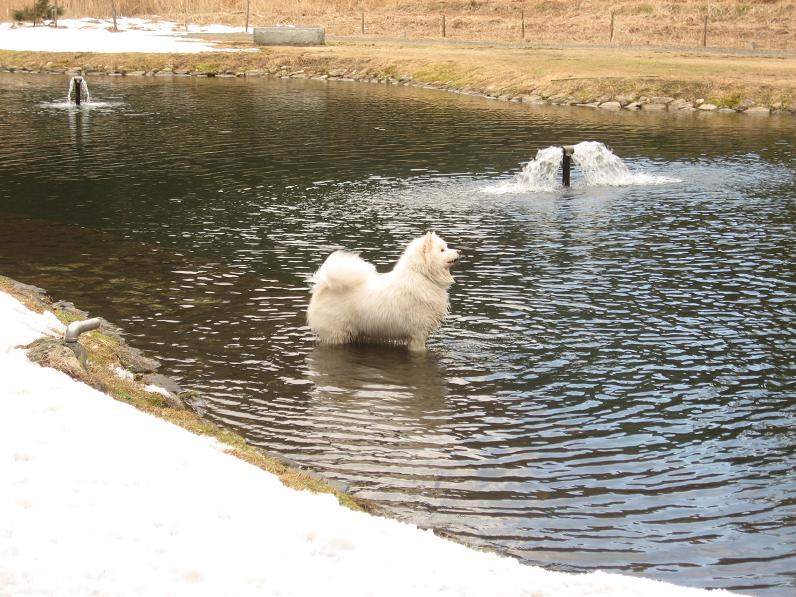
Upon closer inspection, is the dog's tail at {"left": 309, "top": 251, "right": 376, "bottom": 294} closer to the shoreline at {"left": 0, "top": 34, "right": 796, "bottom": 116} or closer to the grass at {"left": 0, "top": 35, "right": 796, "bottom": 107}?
the shoreline at {"left": 0, "top": 34, "right": 796, "bottom": 116}

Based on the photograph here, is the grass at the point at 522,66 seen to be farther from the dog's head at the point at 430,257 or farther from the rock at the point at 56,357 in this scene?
the rock at the point at 56,357

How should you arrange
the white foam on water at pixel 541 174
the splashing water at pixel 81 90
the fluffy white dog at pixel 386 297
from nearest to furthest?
the fluffy white dog at pixel 386 297, the white foam on water at pixel 541 174, the splashing water at pixel 81 90

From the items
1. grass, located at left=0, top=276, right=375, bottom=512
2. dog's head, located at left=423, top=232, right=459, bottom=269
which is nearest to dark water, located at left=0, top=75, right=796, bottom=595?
grass, located at left=0, top=276, right=375, bottom=512

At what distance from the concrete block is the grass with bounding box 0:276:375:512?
69120mm

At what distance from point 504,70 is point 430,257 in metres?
46.7

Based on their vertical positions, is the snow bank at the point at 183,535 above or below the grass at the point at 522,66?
below

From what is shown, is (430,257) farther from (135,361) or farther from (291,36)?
(291,36)

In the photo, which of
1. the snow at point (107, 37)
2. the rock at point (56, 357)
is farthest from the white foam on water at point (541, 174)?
the snow at point (107, 37)

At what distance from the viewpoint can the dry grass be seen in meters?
80.8

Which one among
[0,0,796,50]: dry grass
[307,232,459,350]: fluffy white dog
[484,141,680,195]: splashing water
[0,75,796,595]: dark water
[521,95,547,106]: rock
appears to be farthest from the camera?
[0,0,796,50]: dry grass

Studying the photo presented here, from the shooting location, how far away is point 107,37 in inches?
3410

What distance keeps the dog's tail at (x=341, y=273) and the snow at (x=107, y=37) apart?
63772mm

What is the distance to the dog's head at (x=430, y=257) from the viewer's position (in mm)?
15882

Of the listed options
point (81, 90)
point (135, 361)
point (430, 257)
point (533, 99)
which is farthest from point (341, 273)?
point (81, 90)
